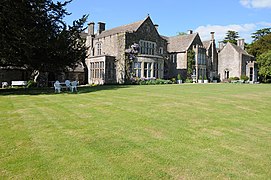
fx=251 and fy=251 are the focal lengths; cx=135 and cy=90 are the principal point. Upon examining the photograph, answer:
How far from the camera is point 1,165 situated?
448 cm

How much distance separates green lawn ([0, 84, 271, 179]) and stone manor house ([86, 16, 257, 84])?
24859 millimetres

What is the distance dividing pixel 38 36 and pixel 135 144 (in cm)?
1389

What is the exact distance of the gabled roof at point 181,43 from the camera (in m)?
43.7

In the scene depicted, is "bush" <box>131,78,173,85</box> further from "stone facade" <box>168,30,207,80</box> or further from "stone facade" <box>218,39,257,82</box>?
"stone facade" <box>218,39,257,82</box>

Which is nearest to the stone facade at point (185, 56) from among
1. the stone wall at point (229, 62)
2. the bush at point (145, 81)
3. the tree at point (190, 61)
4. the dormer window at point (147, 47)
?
the tree at point (190, 61)

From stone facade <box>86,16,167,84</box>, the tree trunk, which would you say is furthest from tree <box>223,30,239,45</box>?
the tree trunk

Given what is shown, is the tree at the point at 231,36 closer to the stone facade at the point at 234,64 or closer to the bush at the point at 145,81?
the stone facade at the point at 234,64

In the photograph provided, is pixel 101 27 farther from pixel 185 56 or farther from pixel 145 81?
pixel 185 56

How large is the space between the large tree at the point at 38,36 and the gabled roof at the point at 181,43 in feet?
83.4

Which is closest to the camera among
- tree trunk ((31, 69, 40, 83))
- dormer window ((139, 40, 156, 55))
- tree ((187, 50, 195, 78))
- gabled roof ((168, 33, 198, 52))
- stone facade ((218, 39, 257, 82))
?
tree trunk ((31, 69, 40, 83))

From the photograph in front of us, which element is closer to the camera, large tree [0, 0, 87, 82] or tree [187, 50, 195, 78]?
large tree [0, 0, 87, 82]

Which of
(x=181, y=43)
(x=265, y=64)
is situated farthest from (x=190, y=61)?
(x=265, y=64)

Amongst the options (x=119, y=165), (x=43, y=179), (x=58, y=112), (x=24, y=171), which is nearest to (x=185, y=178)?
(x=119, y=165)

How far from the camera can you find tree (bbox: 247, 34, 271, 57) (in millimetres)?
57453
